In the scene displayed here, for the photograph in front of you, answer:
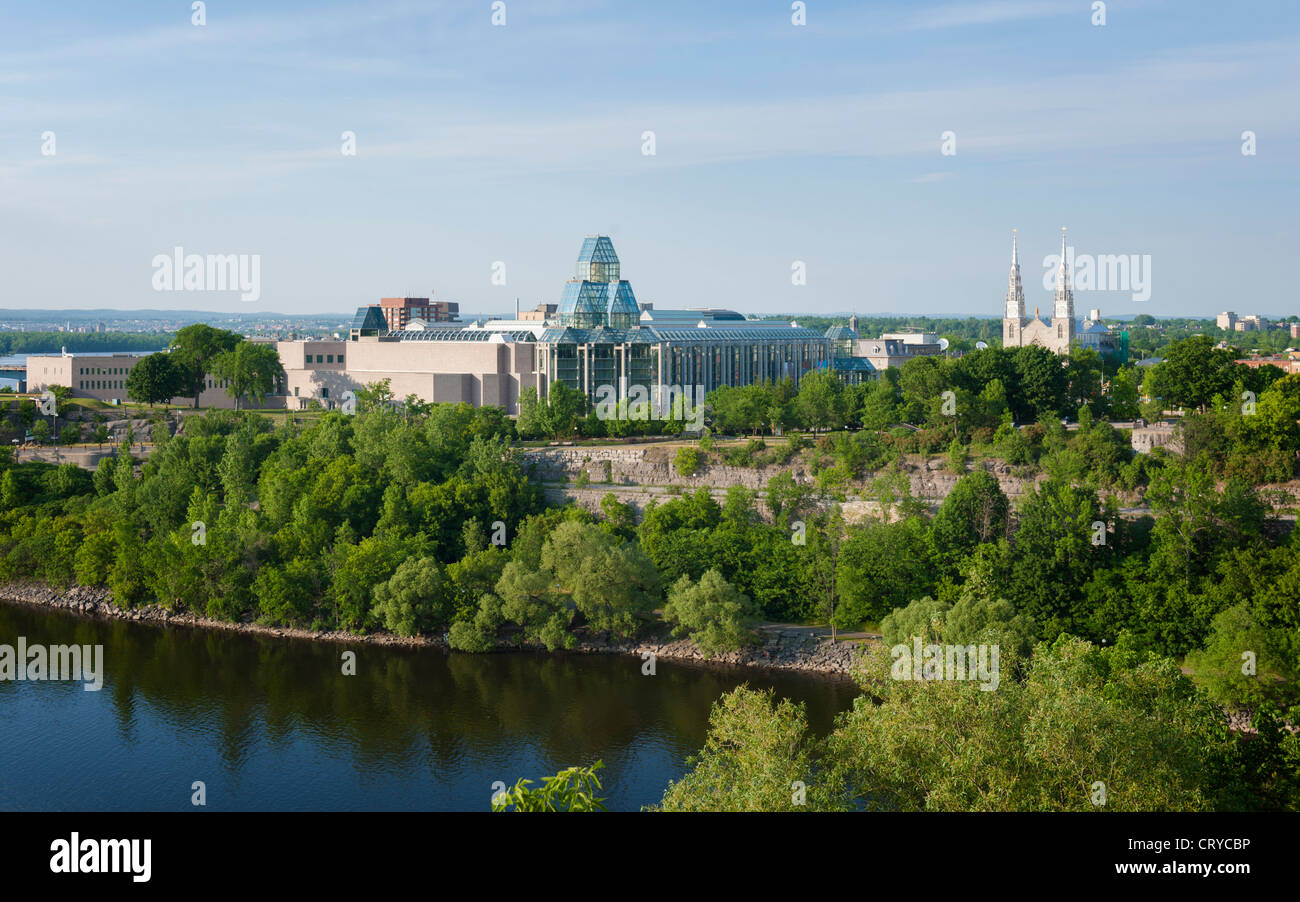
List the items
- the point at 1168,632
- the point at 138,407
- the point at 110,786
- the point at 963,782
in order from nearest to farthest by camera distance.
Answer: the point at 963,782
the point at 110,786
the point at 1168,632
the point at 138,407

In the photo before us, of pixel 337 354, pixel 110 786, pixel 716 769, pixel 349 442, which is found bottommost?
pixel 110 786

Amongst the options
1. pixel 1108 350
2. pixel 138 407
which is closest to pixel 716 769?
pixel 138 407

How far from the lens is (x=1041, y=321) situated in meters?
80.9

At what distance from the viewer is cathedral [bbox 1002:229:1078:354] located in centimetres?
7750

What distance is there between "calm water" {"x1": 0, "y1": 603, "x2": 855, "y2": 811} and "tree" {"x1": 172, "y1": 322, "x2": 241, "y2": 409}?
31.6 m

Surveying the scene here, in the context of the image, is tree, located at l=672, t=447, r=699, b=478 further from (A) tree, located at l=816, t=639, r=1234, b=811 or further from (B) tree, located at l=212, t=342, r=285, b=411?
(B) tree, located at l=212, t=342, r=285, b=411

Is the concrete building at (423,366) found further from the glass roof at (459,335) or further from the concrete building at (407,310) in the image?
the concrete building at (407,310)

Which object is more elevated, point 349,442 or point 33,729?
point 349,442

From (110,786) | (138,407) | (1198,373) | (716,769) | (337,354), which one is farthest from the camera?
(337,354)

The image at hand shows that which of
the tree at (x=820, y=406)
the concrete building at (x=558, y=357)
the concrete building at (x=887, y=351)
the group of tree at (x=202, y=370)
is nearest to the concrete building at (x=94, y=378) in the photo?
the concrete building at (x=558, y=357)

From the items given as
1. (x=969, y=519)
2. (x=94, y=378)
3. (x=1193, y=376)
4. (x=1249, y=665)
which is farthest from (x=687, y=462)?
(x=94, y=378)

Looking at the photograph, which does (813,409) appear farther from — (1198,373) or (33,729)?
(33,729)

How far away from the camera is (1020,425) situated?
43.4 m

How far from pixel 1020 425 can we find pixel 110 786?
3235 cm
